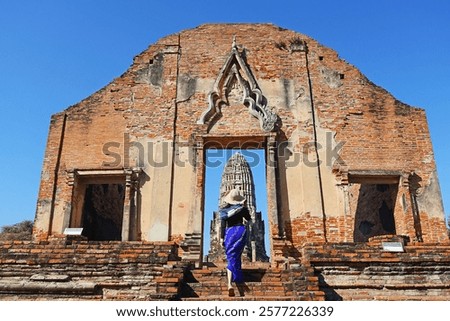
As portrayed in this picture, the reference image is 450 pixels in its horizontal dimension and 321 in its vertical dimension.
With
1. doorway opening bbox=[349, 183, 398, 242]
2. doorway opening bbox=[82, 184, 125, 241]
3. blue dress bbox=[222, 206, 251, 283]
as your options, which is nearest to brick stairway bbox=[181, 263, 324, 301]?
blue dress bbox=[222, 206, 251, 283]

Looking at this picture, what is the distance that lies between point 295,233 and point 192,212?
275 cm

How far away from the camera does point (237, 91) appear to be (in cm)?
1330

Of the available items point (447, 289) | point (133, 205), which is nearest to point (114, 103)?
point (133, 205)

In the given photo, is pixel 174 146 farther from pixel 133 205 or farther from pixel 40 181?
pixel 40 181

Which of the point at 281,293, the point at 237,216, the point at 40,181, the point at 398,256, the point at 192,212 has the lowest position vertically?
the point at 281,293

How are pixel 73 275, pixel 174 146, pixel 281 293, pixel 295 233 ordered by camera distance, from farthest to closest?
pixel 174 146 < pixel 295 233 < pixel 73 275 < pixel 281 293

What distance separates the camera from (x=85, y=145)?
12.7 m

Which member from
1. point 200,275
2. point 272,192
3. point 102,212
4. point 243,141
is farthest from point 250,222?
point 200,275

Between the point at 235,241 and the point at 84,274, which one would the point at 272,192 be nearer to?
the point at 235,241

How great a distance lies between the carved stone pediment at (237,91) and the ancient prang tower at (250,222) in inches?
596

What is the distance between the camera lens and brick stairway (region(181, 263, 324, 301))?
6.74 meters

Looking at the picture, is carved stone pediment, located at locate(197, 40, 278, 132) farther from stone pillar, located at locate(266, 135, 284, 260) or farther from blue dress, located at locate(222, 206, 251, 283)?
blue dress, located at locate(222, 206, 251, 283)

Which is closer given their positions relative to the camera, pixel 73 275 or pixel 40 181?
pixel 73 275

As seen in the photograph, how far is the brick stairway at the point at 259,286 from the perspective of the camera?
6742 mm
